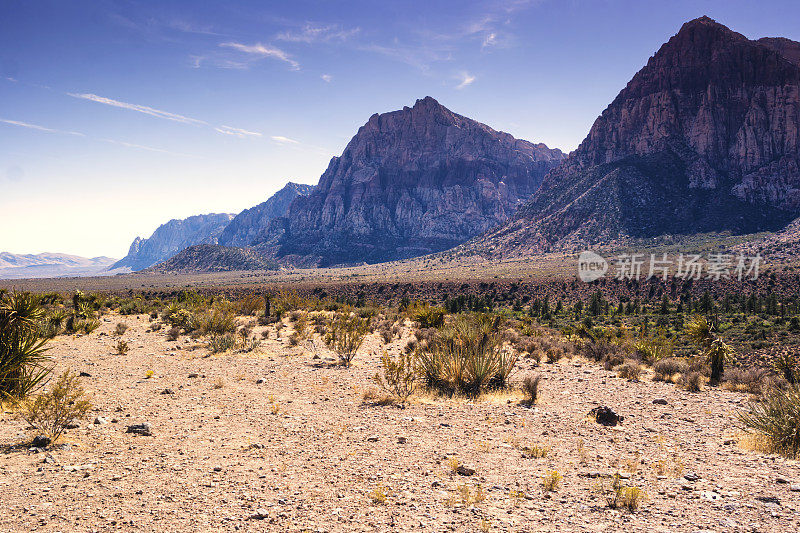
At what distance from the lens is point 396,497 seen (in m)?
5.48

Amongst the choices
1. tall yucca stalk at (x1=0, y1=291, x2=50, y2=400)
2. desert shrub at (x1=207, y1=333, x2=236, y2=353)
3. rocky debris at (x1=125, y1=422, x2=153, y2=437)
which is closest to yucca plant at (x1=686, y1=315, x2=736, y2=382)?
rocky debris at (x1=125, y1=422, x2=153, y2=437)

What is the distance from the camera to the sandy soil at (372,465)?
194 inches

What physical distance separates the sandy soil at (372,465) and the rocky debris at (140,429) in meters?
0.17

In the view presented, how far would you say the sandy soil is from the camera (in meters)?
4.93

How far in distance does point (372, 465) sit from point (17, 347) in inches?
319

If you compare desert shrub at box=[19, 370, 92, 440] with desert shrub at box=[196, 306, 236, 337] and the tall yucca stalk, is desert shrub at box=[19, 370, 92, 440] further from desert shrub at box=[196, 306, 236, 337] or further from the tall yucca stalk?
desert shrub at box=[196, 306, 236, 337]

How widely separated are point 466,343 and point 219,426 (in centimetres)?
708

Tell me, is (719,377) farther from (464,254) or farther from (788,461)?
(464,254)

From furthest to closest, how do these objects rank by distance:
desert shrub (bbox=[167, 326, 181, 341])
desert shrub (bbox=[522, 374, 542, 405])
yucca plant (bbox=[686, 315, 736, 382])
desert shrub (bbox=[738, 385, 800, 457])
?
desert shrub (bbox=[167, 326, 181, 341])
yucca plant (bbox=[686, 315, 736, 382])
desert shrub (bbox=[522, 374, 542, 405])
desert shrub (bbox=[738, 385, 800, 457])

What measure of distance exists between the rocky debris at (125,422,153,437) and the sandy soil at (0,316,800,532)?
166mm

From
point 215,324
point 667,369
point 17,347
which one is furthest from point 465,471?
point 215,324

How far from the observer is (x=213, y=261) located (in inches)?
6270

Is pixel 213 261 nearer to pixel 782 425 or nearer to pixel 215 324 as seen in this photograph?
pixel 215 324

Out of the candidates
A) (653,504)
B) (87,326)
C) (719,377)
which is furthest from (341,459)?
(87,326)
